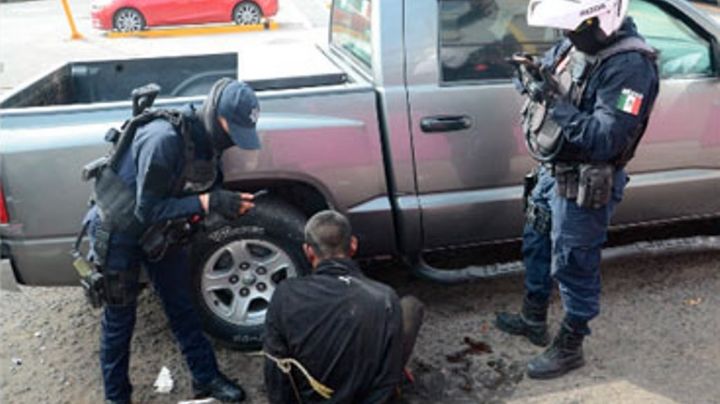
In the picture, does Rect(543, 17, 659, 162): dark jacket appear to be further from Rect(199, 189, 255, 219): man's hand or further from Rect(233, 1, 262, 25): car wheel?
Rect(233, 1, 262, 25): car wheel

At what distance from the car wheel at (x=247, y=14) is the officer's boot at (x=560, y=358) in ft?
51.1

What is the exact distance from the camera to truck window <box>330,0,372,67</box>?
11.9 ft

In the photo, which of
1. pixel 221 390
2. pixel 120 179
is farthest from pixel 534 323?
pixel 120 179

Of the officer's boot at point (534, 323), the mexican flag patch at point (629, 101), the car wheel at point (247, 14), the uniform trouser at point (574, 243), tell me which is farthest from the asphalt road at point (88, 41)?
the mexican flag patch at point (629, 101)

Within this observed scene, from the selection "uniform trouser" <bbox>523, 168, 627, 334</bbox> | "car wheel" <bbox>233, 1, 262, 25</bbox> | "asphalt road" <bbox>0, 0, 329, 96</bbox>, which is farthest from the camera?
"car wheel" <bbox>233, 1, 262, 25</bbox>

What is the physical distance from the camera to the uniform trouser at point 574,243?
288 cm

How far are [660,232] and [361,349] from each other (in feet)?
9.02

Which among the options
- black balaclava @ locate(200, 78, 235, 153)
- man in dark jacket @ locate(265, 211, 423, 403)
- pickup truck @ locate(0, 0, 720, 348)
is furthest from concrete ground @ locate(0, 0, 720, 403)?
black balaclava @ locate(200, 78, 235, 153)

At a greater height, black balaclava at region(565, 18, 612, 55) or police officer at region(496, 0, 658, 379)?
black balaclava at region(565, 18, 612, 55)

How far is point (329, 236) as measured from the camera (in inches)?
102

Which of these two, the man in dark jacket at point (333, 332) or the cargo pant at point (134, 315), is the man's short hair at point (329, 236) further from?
the cargo pant at point (134, 315)

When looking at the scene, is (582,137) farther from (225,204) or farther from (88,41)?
(88,41)

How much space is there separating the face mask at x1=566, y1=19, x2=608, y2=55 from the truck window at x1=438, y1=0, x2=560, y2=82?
2.23 feet

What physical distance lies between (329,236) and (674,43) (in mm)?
2196
